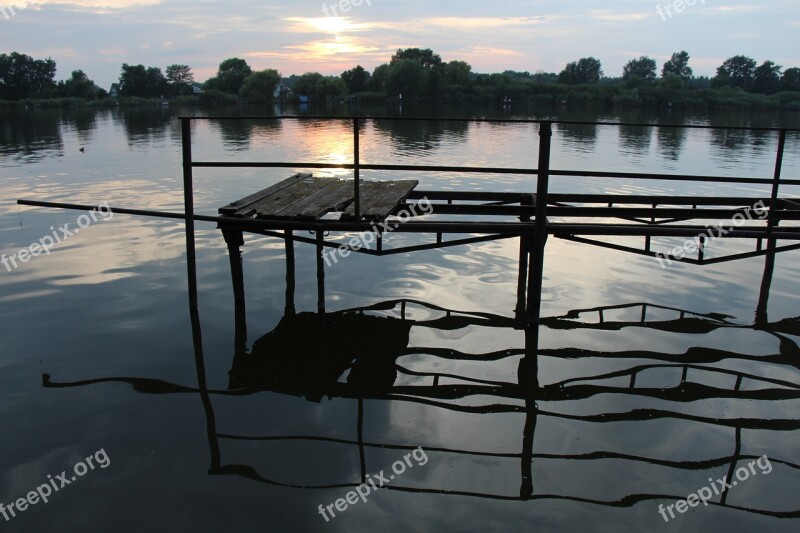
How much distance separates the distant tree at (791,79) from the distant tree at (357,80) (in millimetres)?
90575

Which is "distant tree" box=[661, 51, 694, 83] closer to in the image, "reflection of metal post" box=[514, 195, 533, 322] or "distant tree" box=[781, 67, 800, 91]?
"distant tree" box=[781, 67, 800, 91]

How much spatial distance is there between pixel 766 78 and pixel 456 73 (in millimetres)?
69239

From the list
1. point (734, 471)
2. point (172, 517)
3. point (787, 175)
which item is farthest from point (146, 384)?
point (787, 175)

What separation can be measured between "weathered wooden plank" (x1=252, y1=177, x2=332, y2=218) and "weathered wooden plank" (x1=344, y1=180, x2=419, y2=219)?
83 cm

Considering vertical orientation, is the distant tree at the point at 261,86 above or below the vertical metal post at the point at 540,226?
above

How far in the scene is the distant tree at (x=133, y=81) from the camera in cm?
14112

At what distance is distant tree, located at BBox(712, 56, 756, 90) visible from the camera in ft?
467

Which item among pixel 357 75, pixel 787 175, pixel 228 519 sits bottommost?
pixel 228 519

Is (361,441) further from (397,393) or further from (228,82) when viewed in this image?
(228,82)

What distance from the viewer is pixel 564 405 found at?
21.5 feet

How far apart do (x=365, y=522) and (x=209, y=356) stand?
12.5 ft

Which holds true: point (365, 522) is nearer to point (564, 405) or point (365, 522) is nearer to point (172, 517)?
point (172, 517)
